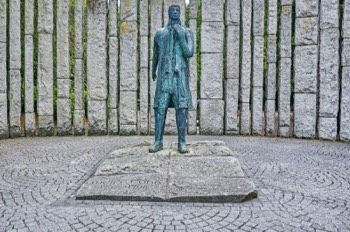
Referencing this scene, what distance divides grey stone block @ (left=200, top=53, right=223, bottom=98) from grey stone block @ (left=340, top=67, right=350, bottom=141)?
231 centimetres

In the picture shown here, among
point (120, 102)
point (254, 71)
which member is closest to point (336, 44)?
point (254, 71)

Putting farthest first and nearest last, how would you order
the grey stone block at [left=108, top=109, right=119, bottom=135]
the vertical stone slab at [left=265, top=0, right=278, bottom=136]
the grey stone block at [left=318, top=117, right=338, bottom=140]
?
the grey stone block at [left=108, top=109, right=119, bottom=135] → the vertical stone slab at [left=265, top=0, right=278, bottom=136] → the grey stone block at [left=318, top=117, right=338, bottom=140]

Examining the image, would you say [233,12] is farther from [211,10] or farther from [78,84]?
[78,84]

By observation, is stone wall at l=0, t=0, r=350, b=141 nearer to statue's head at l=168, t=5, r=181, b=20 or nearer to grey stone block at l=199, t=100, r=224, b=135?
grey stone block at l=199, t=100, r=224, b=135

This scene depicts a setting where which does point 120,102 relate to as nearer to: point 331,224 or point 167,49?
point 167,49

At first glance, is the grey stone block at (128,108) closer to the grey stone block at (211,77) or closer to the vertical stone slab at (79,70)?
the vertical stone slab at (79,70)

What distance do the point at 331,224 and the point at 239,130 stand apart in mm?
4609

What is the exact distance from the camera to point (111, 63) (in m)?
7.19

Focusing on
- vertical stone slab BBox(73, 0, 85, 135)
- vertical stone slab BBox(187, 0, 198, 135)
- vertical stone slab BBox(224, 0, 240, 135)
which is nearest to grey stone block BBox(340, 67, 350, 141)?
vertical stone slab BBox(224, 0, 240, 135)

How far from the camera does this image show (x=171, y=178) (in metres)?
3.60

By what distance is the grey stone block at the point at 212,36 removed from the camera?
7090 mm

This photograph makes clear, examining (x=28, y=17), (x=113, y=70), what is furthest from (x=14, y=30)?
(x=113, y=70)

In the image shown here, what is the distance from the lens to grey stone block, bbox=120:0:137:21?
→ 23.5 ft

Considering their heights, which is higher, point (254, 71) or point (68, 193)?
point (254, 71)
